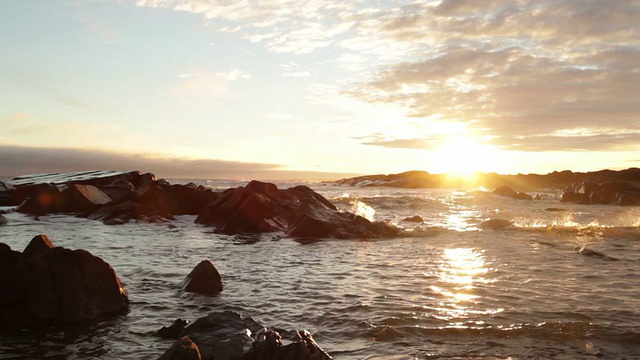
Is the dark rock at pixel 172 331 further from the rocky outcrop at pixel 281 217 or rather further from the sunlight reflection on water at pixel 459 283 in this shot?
the rocky outcrop at pixel 281 217

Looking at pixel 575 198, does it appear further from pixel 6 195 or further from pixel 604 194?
pixel 6 195

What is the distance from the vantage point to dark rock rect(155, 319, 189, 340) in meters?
6.78

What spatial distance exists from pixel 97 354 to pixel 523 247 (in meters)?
15.0

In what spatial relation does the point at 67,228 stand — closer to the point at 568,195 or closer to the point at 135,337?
the point at 135,337

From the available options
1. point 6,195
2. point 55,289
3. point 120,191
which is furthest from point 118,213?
point 55,289

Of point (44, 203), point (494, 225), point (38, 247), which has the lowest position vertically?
point (494, 225)

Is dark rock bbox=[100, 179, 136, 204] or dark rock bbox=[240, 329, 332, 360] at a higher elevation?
dark rock bbox=[100, 179, 136, 204]

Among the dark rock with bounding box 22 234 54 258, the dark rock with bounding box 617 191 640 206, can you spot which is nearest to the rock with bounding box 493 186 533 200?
the dark rock with bounding box 617 191 640 206

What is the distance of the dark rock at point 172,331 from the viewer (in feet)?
22.2

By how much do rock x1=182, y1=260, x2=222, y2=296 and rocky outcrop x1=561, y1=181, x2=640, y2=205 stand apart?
51260mm

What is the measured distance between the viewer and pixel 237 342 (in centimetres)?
579

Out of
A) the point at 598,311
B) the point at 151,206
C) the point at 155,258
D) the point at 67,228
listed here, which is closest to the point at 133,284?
the point at 155,258

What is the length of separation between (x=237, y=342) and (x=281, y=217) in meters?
17.5

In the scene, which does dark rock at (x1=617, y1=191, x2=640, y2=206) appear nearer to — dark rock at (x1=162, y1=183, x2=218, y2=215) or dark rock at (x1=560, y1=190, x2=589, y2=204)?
dark rock at (x1=560, y1=190, x2=589, y2=204)
